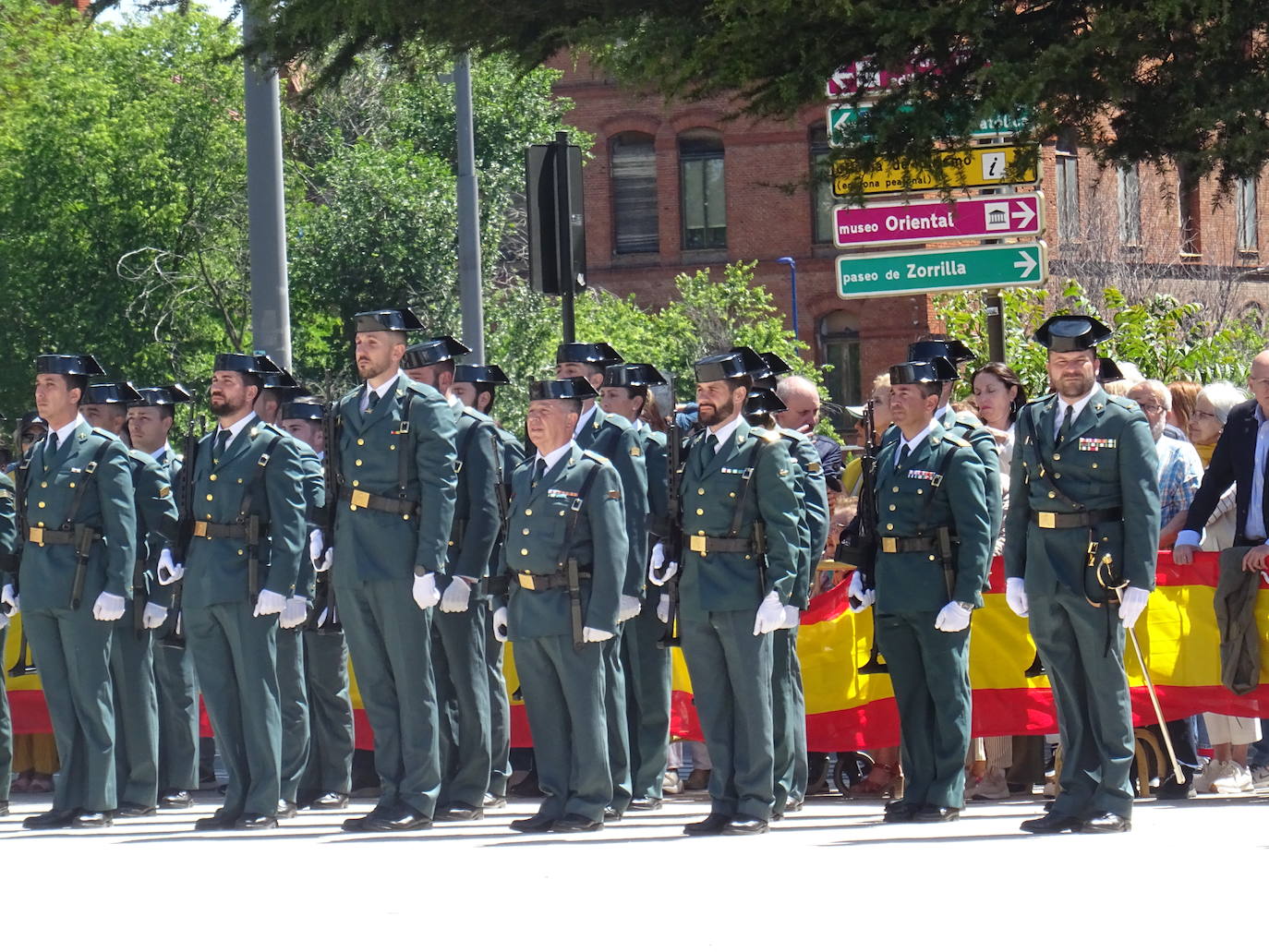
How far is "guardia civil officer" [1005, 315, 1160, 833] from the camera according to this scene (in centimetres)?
933

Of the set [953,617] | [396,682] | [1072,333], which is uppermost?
[1072,333]

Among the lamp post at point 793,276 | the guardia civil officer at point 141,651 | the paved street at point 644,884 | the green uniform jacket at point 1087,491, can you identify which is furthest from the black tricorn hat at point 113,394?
the lamp post at point 793,276

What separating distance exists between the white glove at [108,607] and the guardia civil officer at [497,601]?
1.77 metres

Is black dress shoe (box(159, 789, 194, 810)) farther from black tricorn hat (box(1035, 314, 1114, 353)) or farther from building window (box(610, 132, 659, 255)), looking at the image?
building window (box(610, 132, 659, 255))

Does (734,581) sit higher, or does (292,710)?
(734,581)

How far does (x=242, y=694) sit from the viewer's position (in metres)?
10.6

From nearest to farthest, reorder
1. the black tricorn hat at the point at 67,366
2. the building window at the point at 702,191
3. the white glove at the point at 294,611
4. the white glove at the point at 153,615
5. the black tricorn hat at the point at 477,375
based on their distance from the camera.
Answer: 1. the white glove at the point at 294,611
2. the black tricorn hat at the point at 67,366
3. the white glove at the point at 153,615
4. the black tricorn hat at the point at 477,375
5. the building window at the point at 702,191

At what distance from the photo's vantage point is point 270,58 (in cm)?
1142

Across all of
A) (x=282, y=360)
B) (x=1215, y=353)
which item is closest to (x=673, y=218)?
(x=1215, y=353)

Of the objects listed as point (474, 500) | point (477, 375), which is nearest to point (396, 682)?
point (474, 500)

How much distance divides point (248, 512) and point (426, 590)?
1073 mm

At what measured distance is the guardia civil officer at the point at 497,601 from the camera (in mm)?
10984

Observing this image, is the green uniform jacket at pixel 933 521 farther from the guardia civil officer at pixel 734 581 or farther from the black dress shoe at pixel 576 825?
the black dress shoe at pixel 576 825

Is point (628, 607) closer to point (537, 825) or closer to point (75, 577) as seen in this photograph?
point (537, 825)
